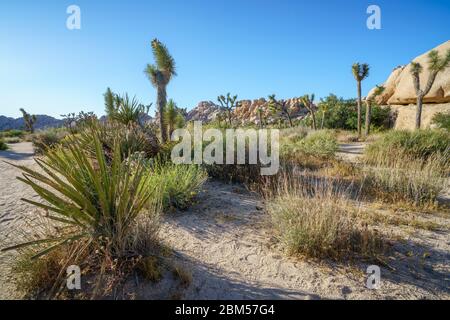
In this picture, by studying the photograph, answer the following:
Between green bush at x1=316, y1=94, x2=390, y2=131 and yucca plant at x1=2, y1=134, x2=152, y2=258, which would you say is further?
green bush at x1=316, y1=94, x2=390, y2=131

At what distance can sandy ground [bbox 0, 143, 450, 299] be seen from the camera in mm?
2344

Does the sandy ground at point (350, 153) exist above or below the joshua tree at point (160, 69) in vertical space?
below

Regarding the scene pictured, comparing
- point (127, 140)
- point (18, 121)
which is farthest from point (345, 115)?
point (18, 121)

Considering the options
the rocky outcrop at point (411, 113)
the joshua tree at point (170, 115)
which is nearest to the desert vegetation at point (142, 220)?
the joshua tree at point (170, 115)

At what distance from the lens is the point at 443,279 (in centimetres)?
254

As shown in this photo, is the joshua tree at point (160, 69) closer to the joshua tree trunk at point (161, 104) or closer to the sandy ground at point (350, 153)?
the joshua tree trunk at point (161, 104)

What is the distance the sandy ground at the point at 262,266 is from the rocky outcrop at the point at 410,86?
21.3m

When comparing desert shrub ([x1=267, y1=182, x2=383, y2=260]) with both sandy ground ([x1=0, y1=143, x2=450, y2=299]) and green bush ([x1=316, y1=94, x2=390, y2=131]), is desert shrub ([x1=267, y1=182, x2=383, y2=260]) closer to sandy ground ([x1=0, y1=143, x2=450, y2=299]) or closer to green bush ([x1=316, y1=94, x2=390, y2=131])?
sandy ground ([x1=0, y1=143, x2=450, y2=299])

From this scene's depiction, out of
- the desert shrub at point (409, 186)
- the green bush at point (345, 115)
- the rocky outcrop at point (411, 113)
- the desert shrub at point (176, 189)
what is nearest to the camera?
the desert shrub at point (176, 189)

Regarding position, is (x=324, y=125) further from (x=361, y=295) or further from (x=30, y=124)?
(x=30, y=124)

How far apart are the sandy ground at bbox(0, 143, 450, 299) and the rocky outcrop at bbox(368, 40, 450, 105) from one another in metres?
21.3

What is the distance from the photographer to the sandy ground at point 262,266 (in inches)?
92.3

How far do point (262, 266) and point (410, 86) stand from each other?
28.8 m

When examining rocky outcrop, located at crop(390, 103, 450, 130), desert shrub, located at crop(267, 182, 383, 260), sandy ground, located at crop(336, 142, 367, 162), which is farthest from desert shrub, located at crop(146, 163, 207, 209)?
rocky outcrop, located at crop(390, 103, 450, 130)
